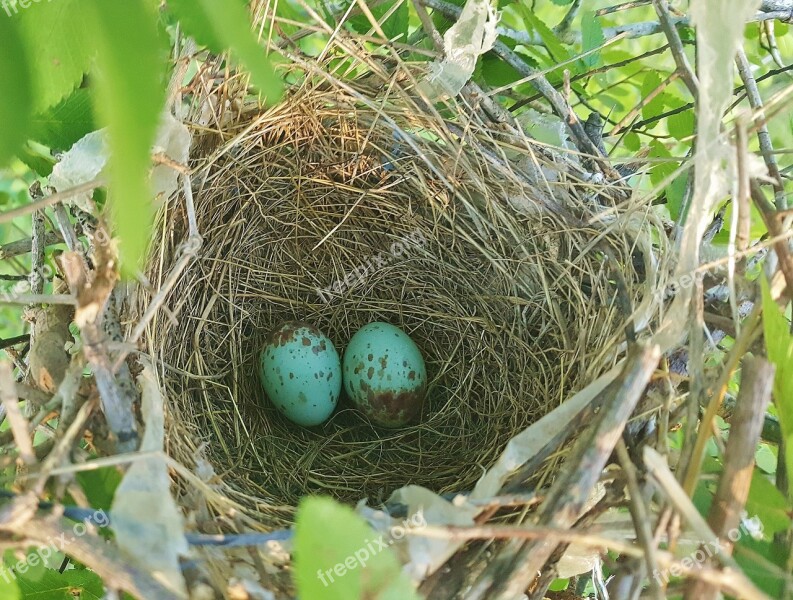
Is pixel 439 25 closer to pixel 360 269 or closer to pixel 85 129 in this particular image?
pixel 360 269

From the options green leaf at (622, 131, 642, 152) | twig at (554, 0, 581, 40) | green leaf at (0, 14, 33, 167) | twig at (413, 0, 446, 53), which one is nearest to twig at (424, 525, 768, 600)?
green leaf at (0, 14, 33, 167)

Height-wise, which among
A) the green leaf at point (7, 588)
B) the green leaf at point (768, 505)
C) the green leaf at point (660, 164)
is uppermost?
the green leaf at point (660, 164)

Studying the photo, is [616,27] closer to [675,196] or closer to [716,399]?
[675,196]

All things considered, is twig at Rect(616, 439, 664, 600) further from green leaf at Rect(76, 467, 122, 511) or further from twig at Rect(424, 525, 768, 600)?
green leaf at Rect(76, 467, 122, 511)

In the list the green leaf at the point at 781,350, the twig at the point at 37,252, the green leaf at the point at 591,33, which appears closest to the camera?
the green leaf at the point at 781,350

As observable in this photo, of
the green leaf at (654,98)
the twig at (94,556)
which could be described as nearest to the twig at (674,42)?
the green leaf at (654,98)

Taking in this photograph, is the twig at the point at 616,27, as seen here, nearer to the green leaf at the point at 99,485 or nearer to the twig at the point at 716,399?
the twig at the point at 716,399
